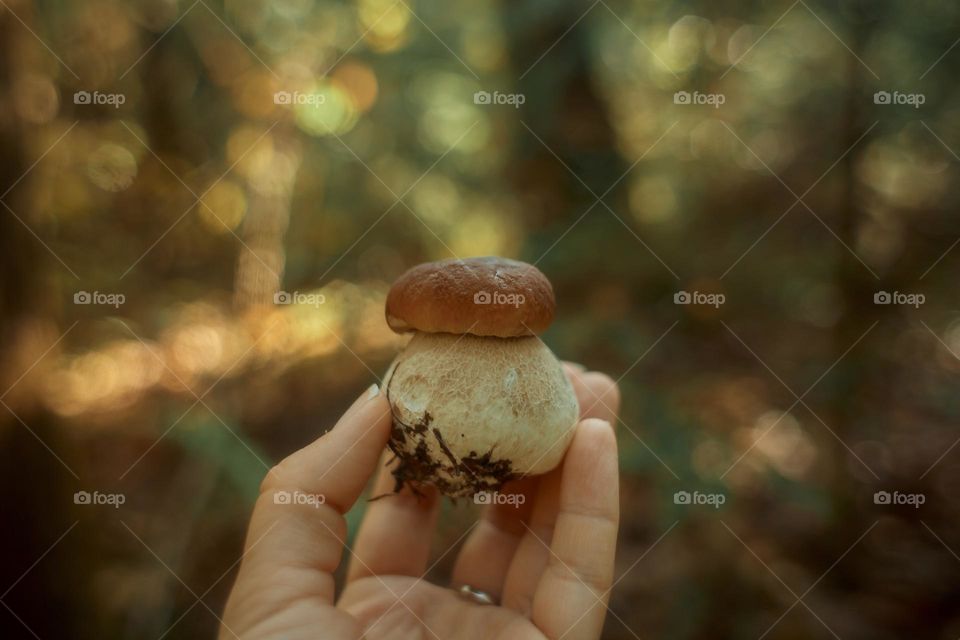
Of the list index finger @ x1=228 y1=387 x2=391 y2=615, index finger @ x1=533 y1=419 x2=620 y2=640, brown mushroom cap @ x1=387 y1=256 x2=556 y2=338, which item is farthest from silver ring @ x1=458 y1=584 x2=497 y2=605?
brown mushroom cap @ x1=387 y1=256 x2=556 y2=338

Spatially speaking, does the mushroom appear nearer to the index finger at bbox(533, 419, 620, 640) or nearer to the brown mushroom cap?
the brown mushroom cap

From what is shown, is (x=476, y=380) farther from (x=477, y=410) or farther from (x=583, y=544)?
(x=583, y=544)

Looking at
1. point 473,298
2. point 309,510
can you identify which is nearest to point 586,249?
point 473,298

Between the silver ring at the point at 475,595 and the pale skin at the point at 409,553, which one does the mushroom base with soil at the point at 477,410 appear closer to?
the pale skin at the point at 409,553

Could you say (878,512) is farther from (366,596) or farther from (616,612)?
(366,596)

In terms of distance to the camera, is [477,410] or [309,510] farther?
[477,410]

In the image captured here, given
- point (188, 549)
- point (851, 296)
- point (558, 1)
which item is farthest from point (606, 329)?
point (188, 549)
